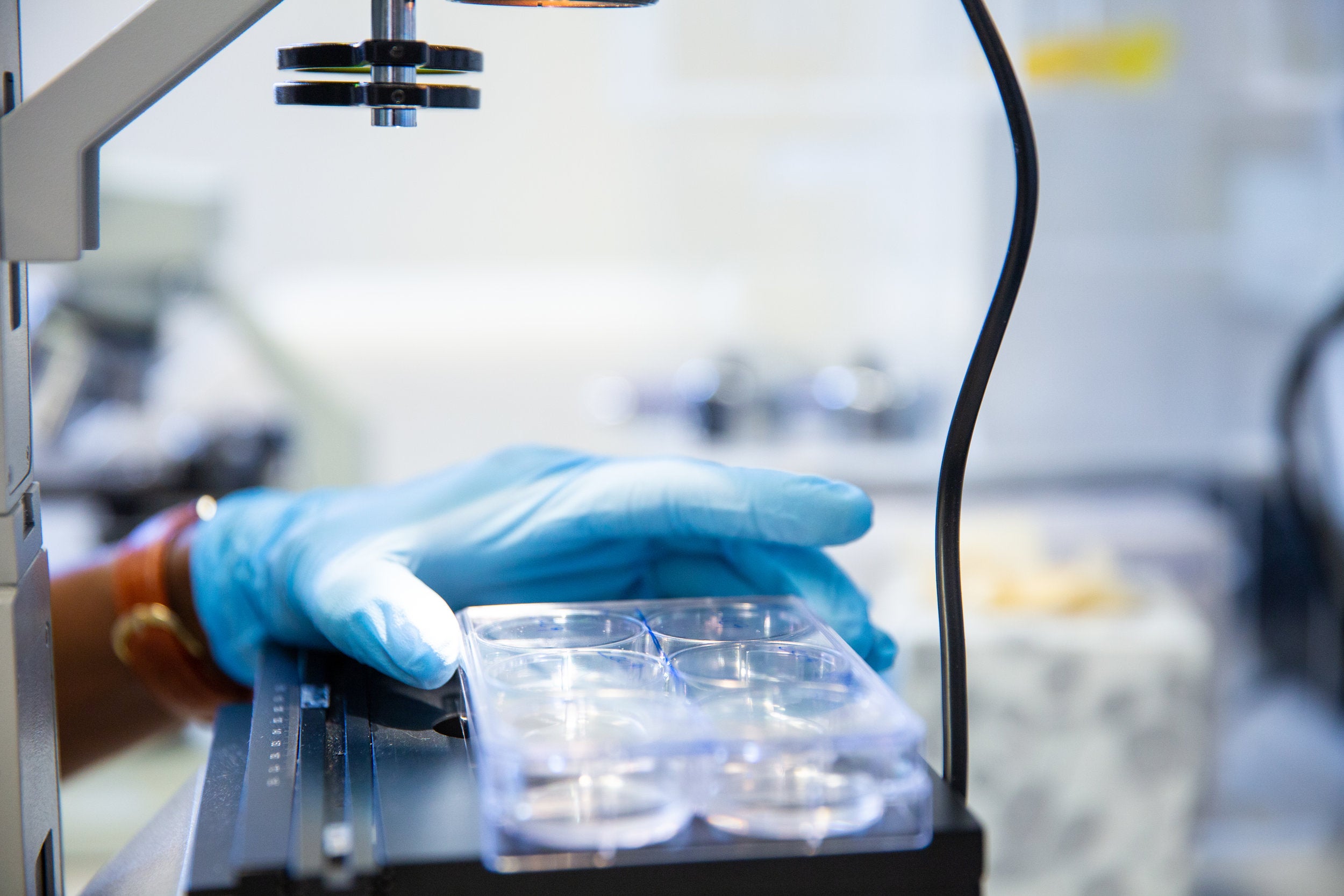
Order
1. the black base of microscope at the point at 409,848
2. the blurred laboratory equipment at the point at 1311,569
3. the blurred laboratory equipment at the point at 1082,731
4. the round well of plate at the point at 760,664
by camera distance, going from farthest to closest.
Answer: the blurred laboratory equipment at the point at 1311,569 → the blurred laboratory equipment at the point at 1082,731 → the round well of plate at the point at 760,664 → the black base of microscope at the point at 409,848

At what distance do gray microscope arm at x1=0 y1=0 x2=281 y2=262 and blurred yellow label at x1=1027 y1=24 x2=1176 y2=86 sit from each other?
7.35ft

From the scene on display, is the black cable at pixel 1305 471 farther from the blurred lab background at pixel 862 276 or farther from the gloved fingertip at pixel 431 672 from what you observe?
the gloved fingertip at pixel 431 672

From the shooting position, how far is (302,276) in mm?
2424

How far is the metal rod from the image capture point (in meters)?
0.54

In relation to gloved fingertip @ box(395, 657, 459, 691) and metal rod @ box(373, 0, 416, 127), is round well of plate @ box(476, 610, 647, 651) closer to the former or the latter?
gloved fingertip @ box(395, 657, 459, 691)

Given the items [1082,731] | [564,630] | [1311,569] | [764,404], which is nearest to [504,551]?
[564,630]

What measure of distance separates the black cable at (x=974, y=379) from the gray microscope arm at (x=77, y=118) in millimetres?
337

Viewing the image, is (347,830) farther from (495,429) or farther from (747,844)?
(495,429)

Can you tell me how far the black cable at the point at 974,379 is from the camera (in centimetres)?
52

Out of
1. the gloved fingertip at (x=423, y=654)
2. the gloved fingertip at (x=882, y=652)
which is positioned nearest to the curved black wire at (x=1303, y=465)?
the gloved fingertip at (x=882, y=652)

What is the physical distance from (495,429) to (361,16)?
0.87m

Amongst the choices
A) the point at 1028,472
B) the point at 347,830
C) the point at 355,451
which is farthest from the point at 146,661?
the point at 1028,472

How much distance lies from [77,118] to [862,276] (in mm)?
2230

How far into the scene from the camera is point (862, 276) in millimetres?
2600
